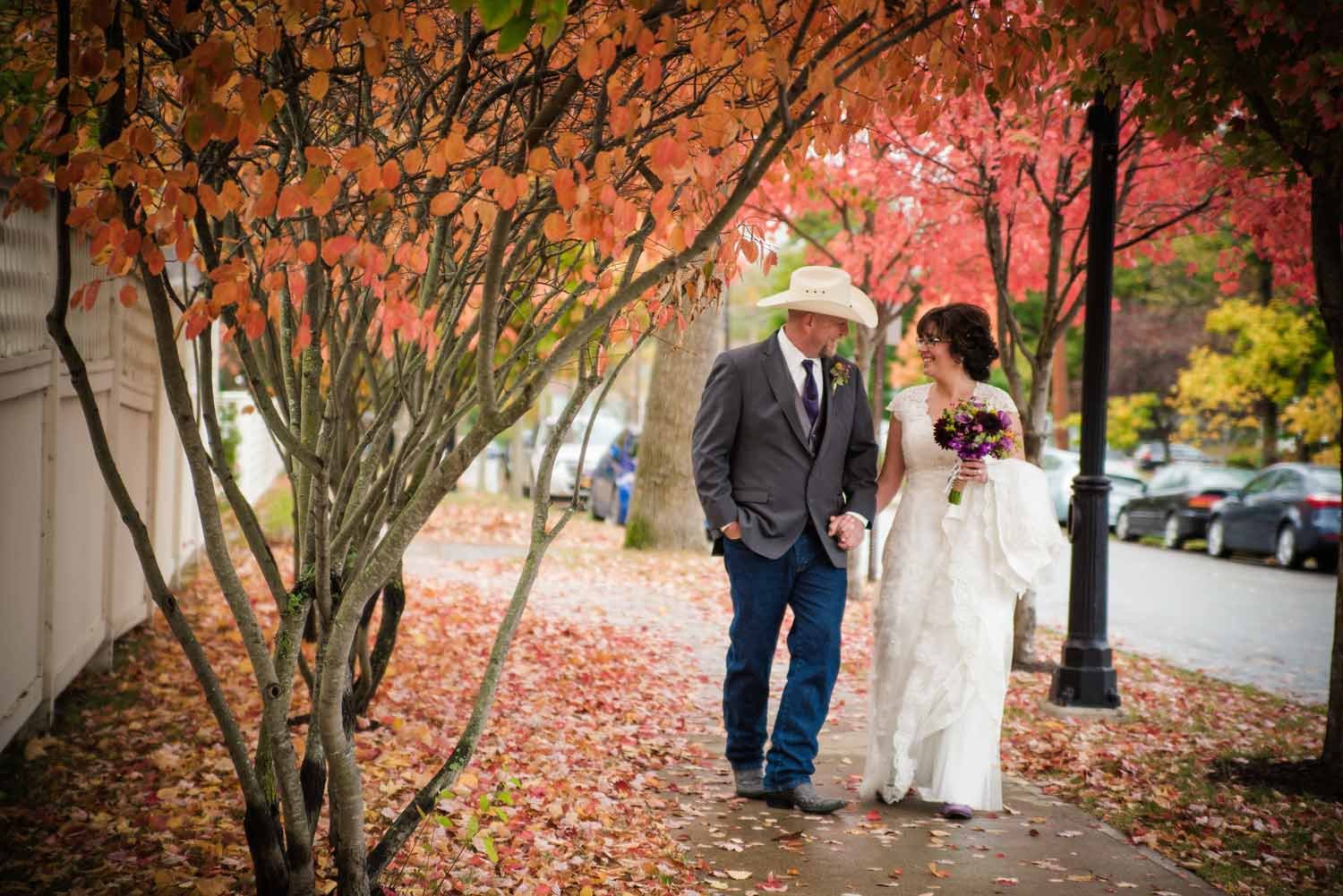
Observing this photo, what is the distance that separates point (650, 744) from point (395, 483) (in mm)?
2916

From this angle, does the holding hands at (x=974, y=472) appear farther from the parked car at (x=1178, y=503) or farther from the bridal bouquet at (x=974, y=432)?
the parked car at (x=1178, y=503)

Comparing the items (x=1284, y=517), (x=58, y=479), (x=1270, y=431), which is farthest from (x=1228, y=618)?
(x=1270, y=431)

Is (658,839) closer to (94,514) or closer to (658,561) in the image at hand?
(94,514)

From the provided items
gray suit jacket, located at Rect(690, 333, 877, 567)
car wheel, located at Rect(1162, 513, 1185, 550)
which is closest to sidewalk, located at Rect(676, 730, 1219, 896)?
gray suit jacket, located at Rect(690, 333, 877, 567)

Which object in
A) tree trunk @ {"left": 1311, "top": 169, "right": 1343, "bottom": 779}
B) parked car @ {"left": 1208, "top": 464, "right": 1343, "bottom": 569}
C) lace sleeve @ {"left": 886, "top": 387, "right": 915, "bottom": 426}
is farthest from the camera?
parked car @ {"left": 1208, "top": 464, "right": 1343, "bottom": 569}

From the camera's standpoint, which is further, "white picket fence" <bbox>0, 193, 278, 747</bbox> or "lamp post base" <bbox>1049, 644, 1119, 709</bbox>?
"lamp post base" <bbox>1049, 644, 1119, 709</bbox>

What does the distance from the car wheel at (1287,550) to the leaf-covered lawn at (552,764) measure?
9.49 meters

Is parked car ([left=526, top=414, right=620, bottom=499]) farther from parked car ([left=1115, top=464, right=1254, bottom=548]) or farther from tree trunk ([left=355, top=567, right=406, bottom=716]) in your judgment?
tree trunk ([left=355, top=567, right=406, bottom=716])

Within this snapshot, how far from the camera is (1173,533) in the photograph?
21.9 metres

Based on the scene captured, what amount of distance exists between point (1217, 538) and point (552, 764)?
17.2 meters

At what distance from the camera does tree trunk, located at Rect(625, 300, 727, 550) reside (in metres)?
15.3

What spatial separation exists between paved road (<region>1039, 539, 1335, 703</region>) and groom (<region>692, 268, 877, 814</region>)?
5.32 meters

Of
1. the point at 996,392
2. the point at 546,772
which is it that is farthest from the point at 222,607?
the point at 996,392

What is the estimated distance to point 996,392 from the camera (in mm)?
5684
